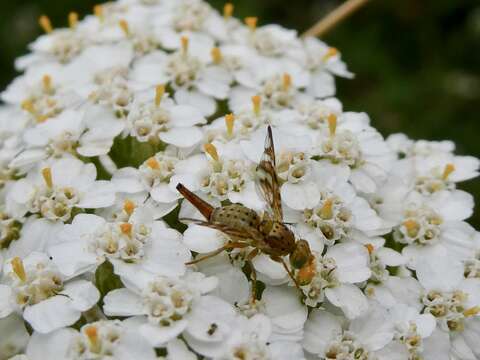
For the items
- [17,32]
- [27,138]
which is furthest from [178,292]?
[17,32]

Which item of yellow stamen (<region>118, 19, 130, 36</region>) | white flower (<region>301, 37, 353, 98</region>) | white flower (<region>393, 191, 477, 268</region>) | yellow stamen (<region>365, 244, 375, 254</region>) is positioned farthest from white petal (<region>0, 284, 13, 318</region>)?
Result: white flower (<region>301, 37, 353, 98</region>)

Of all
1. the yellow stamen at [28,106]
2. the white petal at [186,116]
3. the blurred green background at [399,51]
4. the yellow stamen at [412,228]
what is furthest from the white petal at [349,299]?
the blurred green background at [399,51]

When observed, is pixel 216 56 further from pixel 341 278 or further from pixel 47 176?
pixel 341 278

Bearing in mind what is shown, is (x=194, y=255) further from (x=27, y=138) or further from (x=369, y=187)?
(x=27, y=138)

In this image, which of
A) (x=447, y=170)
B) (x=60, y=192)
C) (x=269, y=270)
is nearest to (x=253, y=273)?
(x=269, y=270)

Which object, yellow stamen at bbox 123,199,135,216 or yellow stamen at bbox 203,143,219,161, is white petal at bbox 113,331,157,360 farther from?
yellow stamen at bbox 203,143,219,161

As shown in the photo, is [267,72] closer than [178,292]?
No
